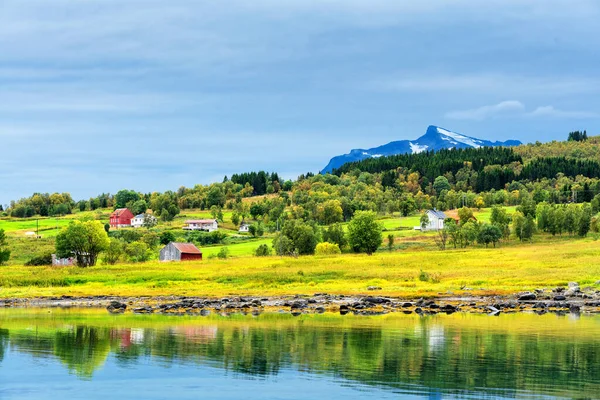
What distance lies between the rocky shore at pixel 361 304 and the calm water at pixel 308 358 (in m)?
4.77

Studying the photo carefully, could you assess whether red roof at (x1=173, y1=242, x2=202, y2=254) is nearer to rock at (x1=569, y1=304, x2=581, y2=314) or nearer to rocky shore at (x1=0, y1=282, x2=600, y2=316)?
rocky shore at (x1=0, y1=282, x2=600, y2=316)

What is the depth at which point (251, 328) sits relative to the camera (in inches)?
1934

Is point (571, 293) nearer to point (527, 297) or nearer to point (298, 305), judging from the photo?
point (527, 297)

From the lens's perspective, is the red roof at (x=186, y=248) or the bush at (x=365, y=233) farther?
the red roof at (x=186, y=248)

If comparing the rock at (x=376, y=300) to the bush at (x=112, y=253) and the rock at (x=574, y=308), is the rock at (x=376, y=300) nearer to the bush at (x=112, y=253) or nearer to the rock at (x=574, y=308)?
the rock at (x=574, y=308)

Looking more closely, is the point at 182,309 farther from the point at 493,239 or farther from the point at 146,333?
the point at 493,239

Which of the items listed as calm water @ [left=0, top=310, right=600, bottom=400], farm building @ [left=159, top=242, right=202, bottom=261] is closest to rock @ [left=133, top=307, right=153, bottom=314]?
calm water @ [left=0, top=310, right=600, bottom=400]

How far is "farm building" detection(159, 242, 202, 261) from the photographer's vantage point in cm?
13888

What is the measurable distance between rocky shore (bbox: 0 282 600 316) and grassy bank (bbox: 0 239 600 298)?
4.48 m

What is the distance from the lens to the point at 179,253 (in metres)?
139

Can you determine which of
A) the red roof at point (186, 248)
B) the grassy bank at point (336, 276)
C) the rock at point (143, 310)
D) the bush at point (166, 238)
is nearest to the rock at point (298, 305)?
the grassy bank at point (336, 276)

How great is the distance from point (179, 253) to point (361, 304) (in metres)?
80.1


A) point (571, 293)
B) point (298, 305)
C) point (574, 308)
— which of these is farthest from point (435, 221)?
point (574, 308)

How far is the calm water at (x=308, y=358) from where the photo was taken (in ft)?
94.4
